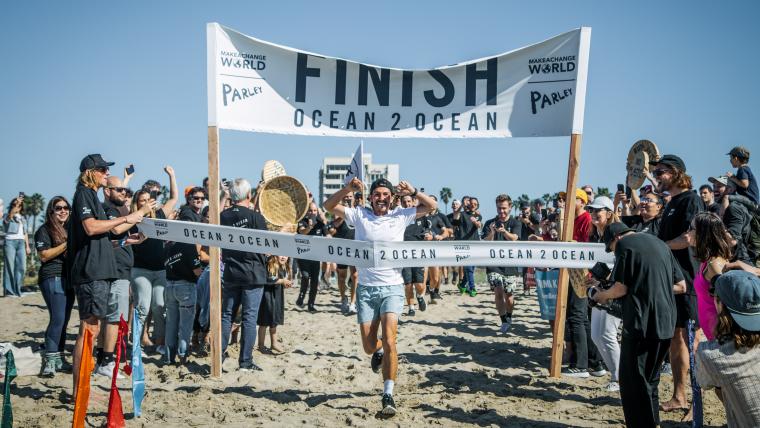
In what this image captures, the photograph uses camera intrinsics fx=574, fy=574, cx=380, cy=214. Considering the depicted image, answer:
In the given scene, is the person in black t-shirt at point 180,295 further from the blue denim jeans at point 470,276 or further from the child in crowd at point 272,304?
the blue denim jeans at point 470,276

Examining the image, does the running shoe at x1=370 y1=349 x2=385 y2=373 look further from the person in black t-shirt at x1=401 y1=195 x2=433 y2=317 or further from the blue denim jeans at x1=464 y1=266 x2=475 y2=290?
the blue denim jeans at x1=464 y1=266 x2=475 y2=290

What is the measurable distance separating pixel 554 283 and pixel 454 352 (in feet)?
5.76

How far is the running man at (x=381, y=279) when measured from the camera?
18.9 feet

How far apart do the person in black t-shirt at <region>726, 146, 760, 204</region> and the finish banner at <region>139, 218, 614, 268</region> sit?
304cm

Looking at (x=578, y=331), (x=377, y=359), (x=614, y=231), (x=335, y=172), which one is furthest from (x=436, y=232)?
(x=335, y=172)

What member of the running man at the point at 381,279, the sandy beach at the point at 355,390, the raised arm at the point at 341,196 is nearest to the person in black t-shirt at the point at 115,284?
the sandy beach at the point at 355,390

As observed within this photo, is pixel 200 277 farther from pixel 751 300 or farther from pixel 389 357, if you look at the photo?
pixel 751 300

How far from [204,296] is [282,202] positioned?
1.69 meters

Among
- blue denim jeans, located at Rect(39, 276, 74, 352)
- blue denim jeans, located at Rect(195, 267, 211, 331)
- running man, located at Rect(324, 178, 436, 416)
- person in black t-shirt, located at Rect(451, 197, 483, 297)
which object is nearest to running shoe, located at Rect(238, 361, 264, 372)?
blue denim jeans, located at Rect(195, 267, 211, 331)

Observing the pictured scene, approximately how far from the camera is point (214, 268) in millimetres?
6930

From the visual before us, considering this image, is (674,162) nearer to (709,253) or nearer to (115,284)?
(709,253)

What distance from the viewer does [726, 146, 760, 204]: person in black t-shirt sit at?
8008 millimetres

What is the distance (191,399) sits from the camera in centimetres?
600

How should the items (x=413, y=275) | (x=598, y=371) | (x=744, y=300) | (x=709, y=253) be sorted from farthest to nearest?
1. (x=413, y=275)
2. (x=598, y=371)
3. (x=709, y=253)
4. (x=744, y=300)
